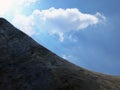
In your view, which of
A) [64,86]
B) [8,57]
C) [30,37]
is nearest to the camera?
[64,86]

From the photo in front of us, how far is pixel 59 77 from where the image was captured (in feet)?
52.8

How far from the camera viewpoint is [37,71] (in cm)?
1667

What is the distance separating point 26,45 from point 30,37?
3.34ft

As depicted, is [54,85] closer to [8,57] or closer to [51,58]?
[51,58]

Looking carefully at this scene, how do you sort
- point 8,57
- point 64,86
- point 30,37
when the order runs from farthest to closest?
point 30,37 < point 8,57 < point 64,86

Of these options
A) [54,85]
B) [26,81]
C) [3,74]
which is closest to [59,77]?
[54,85]

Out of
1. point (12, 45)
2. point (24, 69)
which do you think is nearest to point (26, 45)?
point (12, 45)

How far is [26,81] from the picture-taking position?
1630 cm

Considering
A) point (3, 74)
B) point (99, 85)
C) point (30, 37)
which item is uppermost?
point (30, 37)

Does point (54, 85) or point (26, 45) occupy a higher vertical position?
point (26, 45)

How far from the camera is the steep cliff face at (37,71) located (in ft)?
52.0

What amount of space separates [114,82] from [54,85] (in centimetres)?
395

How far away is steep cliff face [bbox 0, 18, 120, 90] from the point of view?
15.9 meters

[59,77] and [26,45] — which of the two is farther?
[26,45]
